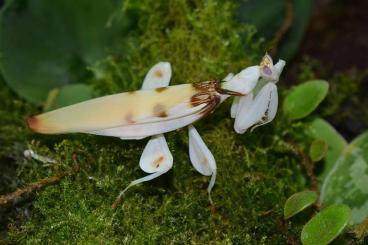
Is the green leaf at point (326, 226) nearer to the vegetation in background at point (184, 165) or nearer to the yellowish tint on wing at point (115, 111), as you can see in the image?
the vegetation in background at point (184, 165)

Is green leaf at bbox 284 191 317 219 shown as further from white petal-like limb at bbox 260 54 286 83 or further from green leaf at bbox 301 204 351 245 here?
white petal-like limb at bbox 260 54 286 83

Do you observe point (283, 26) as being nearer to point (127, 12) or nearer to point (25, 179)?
point (127, 12)

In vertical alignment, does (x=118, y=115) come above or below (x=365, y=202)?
above

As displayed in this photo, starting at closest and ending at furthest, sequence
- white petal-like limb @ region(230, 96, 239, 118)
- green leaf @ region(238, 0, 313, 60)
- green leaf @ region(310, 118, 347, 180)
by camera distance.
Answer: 1. white petal-like limb @ region(230, 96, 239, 118)
2. green leaf @ region(310, 118, 347, 180)
3. green leaf @ region(238, 0, 313, 60)

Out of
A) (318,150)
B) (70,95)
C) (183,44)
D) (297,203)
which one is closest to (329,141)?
(318,150)

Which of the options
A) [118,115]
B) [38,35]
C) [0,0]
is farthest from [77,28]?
[118,115]

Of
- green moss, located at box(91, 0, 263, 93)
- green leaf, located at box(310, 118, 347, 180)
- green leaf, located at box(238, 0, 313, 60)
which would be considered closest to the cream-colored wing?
green moss, located at box(91, 0, 263, 93)

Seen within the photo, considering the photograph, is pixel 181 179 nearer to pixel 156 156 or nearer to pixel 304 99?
pixel 156 156
